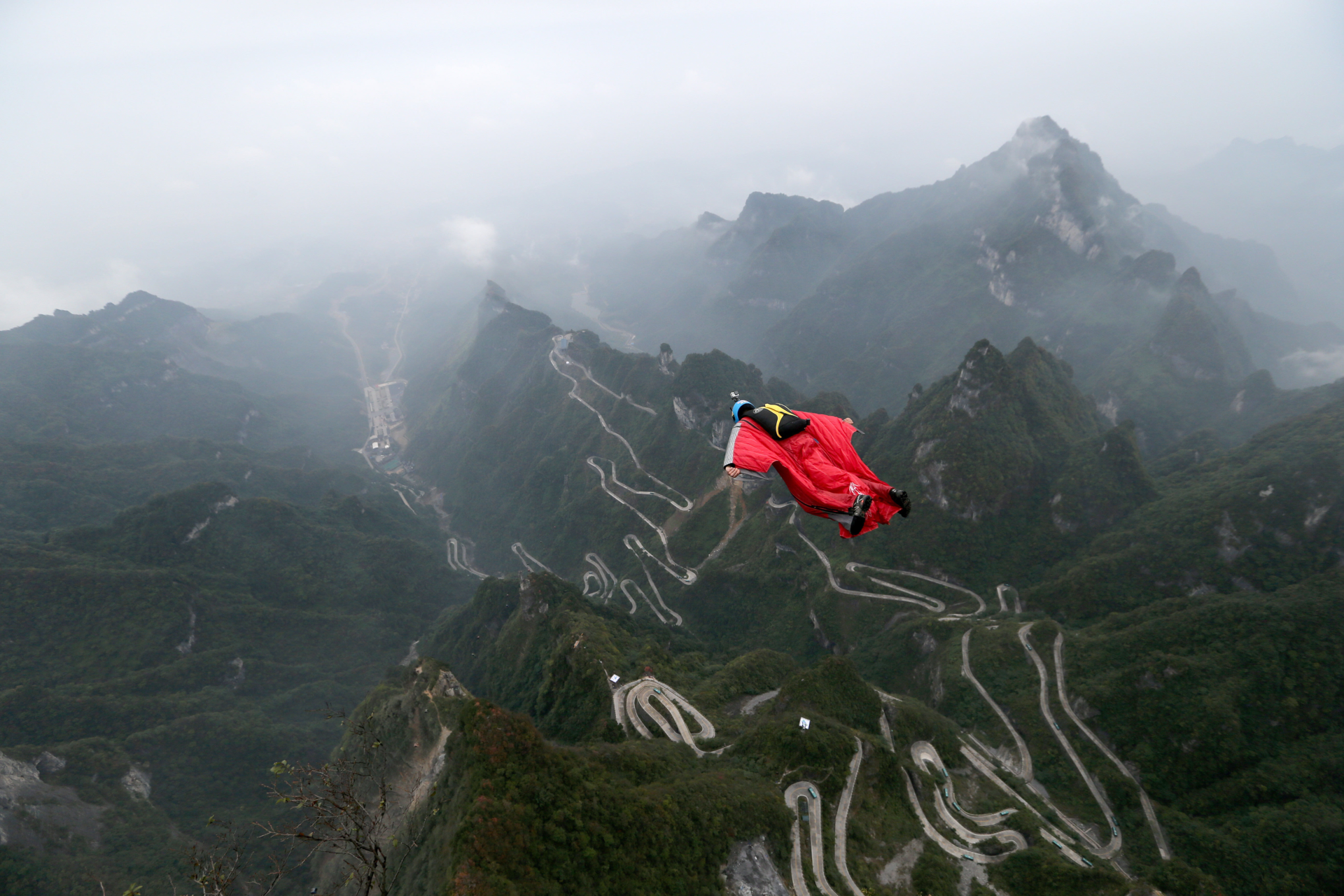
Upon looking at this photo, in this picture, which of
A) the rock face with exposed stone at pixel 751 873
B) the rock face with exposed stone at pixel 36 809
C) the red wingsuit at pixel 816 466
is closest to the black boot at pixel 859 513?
the red wingsuit at pixel 816 466

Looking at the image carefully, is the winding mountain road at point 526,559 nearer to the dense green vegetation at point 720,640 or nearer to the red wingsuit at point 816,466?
the dense green vegetation at point 720,640

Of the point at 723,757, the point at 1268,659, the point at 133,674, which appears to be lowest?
the point at 133,674

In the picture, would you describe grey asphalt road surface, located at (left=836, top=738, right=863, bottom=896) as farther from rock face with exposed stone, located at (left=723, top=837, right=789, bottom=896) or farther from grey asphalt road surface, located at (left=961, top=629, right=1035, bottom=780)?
grey asphalt road surface, located at (left=961, top=629, right=1035, bottom=780)

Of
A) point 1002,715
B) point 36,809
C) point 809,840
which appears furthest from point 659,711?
point 36,809

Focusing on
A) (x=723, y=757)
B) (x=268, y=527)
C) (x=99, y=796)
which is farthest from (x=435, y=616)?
(x=723, y=757)

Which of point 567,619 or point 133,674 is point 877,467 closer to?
point 567,619

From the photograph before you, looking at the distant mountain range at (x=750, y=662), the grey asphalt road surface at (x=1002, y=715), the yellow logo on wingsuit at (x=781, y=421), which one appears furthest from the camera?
the grey asphalt road surface at (x=1002, y=715)

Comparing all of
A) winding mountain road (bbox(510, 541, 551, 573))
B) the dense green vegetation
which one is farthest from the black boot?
winding mountain road (bbox(510, 541, 551, 573))
